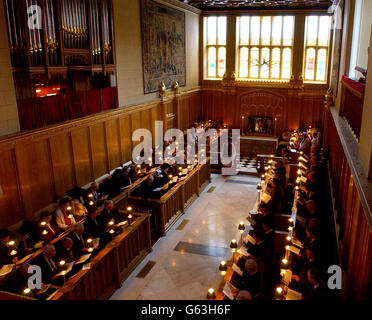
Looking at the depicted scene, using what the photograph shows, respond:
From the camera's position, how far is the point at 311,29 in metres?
18.0

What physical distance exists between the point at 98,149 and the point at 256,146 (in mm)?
9795

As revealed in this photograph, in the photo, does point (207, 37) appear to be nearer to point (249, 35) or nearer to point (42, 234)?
point (249, 35)

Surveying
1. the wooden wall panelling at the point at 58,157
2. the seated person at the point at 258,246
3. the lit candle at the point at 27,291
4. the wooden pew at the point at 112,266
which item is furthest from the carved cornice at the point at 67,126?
the seated person at the point at 258,246

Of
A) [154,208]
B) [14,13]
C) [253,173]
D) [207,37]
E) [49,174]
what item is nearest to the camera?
[14,13]

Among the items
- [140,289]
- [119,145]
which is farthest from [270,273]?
[119,145]

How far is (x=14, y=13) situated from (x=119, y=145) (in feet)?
18.4

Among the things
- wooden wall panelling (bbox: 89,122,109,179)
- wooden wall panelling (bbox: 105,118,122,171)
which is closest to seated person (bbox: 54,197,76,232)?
wooden wall panelling (bbox: 89,122,109,179)

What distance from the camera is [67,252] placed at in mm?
6852

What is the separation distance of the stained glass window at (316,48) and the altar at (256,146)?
12.7 ft

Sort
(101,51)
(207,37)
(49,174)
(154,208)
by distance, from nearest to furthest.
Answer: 1. (49,174)
2. (154,208)
3. (101,51)
4. (207,37)

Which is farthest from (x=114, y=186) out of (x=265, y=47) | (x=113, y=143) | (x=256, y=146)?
(x=265, y=47)

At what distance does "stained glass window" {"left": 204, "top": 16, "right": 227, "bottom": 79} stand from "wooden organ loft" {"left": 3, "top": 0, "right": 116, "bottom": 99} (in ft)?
31.8

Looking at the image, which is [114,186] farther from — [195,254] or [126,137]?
[195,254]

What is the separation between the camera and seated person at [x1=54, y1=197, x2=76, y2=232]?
320 inches
